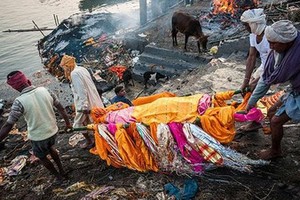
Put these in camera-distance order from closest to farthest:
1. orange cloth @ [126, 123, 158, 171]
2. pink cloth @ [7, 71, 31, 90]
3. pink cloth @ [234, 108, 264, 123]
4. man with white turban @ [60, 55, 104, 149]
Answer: pink cloth @ [234, 108, 264, 123]
pink cloth @ [7, 71, 31, 90]
orange cloth @ [126, 123, 158, 171]
man with white turban @ [60, 55, 104, 149]

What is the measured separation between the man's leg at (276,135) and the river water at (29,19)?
1501cm

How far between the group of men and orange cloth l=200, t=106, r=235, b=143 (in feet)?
1.33

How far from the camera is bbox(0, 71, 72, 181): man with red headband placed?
13.5ft

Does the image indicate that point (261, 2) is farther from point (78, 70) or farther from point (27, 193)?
point (27, 193)

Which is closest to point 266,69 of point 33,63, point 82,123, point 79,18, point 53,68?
point 82,123

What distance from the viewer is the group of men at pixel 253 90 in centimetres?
312

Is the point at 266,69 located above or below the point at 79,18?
above

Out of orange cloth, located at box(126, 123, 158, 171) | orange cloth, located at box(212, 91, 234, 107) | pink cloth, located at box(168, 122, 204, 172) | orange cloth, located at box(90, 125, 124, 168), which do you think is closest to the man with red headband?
orange cloth, located at box(90, 125, 124, 168)

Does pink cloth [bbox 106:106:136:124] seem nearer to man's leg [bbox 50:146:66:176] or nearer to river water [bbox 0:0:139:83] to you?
man's leg [bbox 50:146:66:176]

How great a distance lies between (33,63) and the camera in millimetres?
17594

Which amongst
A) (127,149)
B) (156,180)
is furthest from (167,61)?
(156,180)

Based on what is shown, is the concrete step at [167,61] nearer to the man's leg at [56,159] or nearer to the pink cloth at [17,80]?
the man's leg at [56,159]

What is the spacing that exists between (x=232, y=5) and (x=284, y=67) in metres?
9.63

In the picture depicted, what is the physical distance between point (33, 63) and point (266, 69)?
650 inches
